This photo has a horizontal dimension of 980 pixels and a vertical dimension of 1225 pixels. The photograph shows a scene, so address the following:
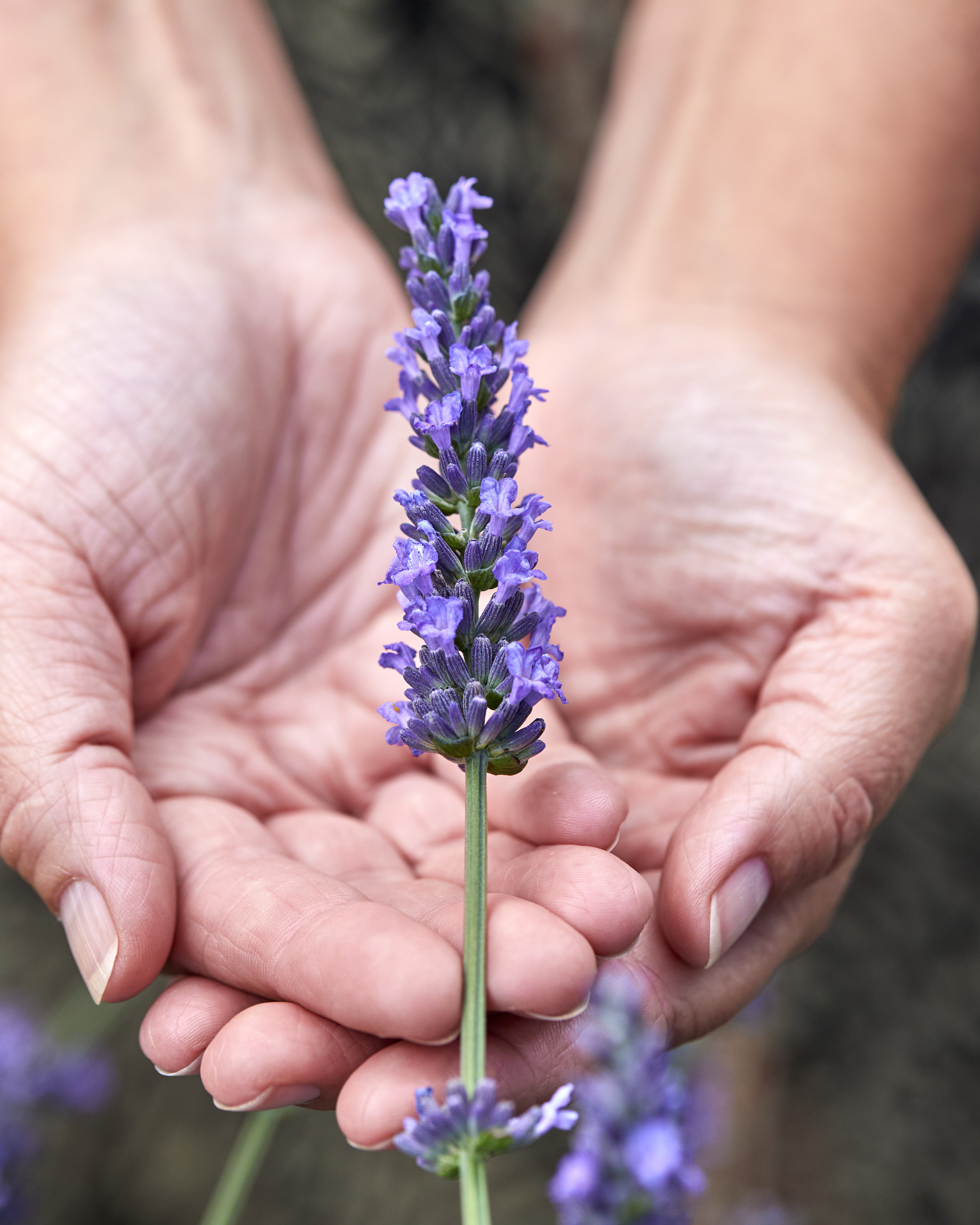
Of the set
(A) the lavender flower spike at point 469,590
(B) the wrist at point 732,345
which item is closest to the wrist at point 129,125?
→ (B) the wrist at point 732,345

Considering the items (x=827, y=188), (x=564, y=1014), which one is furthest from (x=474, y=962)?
(x=827, y=188)

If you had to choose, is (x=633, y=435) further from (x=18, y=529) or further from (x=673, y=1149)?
(x=673, y=1149)

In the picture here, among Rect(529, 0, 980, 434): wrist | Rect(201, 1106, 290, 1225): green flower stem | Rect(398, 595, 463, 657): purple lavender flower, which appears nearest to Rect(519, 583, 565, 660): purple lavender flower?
Rect(398, 595, 463, 657): purple lavender flower

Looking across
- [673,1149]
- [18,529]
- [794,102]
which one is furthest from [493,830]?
[794,102]

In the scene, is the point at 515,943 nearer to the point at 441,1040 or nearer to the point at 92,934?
the point at 441,1040

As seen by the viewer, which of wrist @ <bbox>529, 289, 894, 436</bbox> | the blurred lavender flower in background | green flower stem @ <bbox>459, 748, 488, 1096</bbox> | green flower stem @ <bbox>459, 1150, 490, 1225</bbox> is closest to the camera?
green flower stem @ <bbox>459, 1150, 490, 1225</bbox>

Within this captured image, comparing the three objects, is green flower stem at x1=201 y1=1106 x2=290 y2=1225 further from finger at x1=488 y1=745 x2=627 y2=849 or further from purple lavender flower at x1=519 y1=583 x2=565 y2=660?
purple lavender flower at x1=519 y1=583 x2=565 y2=660

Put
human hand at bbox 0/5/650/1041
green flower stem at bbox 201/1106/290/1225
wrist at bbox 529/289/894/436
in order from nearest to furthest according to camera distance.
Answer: human hand at bbox 0/5/650/1041
green flower stem at bbox 201/1106/290/1225
wrist at bbox 529/289/894/436

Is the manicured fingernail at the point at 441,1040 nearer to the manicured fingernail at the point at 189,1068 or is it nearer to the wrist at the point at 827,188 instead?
the manicured fingernail at the point at 189,1068
